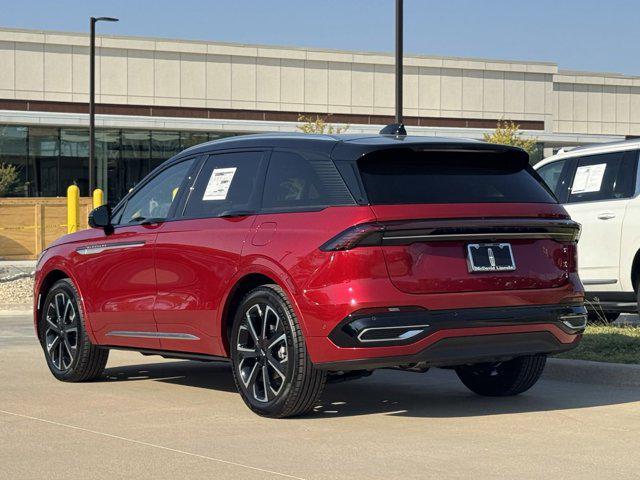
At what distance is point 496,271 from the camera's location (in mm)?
7852

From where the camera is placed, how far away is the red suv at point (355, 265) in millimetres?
7547

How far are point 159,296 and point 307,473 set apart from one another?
3.19 metres

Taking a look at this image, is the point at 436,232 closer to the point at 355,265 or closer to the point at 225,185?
the point at 355,265

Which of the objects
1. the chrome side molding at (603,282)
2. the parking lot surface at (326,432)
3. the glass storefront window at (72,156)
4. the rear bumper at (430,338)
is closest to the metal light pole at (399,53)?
the chrome side molding at (603,282)

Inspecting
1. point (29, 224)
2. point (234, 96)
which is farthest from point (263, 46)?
point (29, 224)

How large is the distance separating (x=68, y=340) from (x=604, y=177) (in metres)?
6.11

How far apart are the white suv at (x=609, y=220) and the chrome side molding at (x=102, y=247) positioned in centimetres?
533

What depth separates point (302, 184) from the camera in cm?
820

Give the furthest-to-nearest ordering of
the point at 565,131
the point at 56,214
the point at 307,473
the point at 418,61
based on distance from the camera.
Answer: the point at 565,131, the point at 418,61, the point at 56,214, the point at 307,473

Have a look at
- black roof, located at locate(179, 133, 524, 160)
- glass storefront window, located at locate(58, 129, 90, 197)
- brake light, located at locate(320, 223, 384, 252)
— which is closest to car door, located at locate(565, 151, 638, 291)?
black roof, located at locate(179, 133, 524, 160)

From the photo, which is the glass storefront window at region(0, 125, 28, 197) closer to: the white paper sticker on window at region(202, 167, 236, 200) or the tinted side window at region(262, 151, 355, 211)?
the white paper sticker on window at region(202, 167, 236, 200)

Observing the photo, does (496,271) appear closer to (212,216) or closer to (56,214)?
(212,216)

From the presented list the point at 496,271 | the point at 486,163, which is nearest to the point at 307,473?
the point at 496,271

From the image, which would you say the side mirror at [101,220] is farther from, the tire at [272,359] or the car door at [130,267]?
the tire at [272,359]
